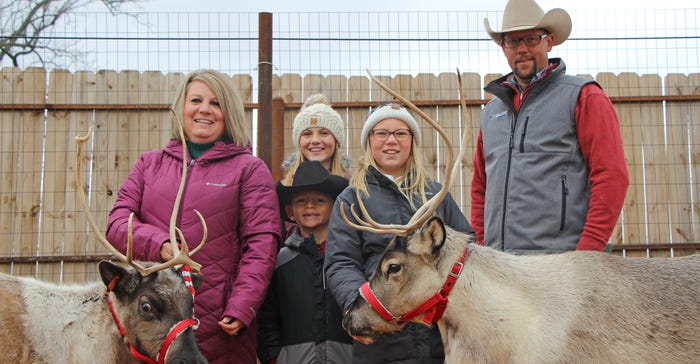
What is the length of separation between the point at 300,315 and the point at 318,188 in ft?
3.17

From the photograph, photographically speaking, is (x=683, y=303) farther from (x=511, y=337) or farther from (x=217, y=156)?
(x=217, y=156)

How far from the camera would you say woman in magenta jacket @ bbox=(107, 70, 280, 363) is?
15.2ft

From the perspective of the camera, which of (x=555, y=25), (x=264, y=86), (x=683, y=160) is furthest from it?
(x=683, y=160)

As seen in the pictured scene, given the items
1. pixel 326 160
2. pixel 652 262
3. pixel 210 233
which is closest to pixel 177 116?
pixel 210 233

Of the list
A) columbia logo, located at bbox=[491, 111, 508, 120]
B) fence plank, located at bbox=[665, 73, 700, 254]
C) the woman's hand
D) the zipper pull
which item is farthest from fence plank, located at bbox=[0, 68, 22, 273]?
fence plank, located at bbox=[665, 73, 700, 254]

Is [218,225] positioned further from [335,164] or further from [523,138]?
[523,138]

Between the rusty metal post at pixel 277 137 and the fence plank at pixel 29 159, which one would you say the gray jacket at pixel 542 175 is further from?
the fence plank at pixel 29 159

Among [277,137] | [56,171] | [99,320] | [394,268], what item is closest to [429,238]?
[394,268]

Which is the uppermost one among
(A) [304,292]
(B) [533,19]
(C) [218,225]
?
(B) [533,19]

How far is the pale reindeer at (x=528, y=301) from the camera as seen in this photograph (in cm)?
380

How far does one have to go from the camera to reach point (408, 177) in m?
5.05

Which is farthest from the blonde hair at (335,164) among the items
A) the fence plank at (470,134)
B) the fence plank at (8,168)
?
the fence plank at (8,168)

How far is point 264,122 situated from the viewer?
7547 mm

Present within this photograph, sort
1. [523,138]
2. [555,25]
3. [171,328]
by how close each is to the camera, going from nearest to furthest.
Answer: [171,328]
[523,138]
[555,25]
